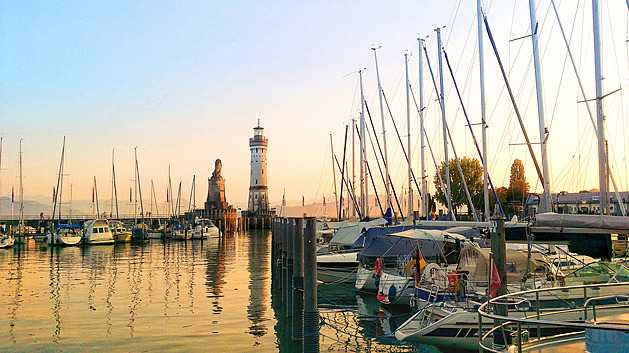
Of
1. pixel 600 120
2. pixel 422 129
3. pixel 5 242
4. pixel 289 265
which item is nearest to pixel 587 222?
pixel 600 120

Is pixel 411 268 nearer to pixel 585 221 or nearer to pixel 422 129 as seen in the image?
pixel 585 221

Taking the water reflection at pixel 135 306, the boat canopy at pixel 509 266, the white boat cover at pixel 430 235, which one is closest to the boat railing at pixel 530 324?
the boat canopy at pixel 509 266

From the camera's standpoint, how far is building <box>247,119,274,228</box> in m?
122

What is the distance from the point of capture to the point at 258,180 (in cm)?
12206

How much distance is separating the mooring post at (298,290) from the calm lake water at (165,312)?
69 centimetres

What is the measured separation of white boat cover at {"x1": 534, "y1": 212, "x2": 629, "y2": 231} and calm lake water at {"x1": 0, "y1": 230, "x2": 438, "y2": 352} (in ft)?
16.2

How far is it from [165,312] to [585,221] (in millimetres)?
16131

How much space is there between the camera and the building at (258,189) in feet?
400

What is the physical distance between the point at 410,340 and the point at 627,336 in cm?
994

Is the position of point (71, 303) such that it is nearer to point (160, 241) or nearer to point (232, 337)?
point (232, 337)

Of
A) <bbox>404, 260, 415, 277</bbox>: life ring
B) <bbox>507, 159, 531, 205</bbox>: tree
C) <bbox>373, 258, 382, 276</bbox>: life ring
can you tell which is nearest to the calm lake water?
<bbox>373, 258, 382, 276</bbox>: life ring

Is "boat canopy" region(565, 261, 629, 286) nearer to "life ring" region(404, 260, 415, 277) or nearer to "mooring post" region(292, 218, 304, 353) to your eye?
"life ring" region(404, 260, 415, 277)

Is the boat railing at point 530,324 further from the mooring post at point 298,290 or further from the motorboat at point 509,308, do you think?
the mooring post at point 298,290

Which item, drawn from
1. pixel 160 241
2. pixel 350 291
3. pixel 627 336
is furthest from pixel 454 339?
pixel 160 241
